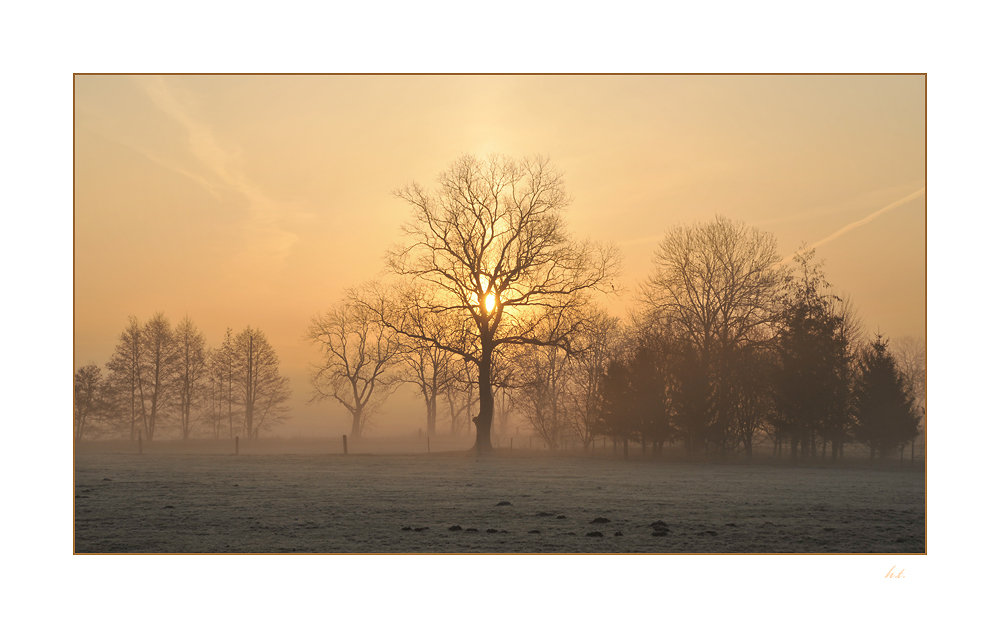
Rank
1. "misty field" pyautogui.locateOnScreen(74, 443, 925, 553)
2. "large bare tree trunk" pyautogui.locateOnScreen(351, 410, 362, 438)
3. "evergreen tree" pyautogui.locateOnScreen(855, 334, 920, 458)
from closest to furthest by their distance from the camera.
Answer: "misty field" pyautogui.locateOnScreen(74, 443, 925, 553), "evergreen tree" pyautogui.locateOnScreen(855, 334, 920, 458), "large bare tree trunk" pyautogui.locateOnScreen(351, 410, 362, 438)

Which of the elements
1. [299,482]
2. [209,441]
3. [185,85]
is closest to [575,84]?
[185,85]

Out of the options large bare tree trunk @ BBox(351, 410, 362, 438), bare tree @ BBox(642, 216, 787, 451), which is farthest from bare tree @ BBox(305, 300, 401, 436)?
bare tree @ BBox(642, 216, 787, 451)

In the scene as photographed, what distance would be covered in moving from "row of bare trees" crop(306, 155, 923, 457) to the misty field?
645cm

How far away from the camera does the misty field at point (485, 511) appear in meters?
14.9

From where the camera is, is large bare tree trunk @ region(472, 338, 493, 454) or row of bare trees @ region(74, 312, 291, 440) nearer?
row of bare trees @ region(74, 312, 291, 440)

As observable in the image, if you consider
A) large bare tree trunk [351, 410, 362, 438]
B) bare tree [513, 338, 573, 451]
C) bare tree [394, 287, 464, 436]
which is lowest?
large bare tree trunk [351, 410, 362, 438]

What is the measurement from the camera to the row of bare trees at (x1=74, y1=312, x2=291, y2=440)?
1241 inches

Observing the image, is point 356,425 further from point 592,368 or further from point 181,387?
point 592,368

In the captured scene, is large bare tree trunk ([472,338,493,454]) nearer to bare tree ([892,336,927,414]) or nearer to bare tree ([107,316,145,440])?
bare tree ([107,316,145,440])

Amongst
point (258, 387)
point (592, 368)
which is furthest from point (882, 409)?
point (258, 387)

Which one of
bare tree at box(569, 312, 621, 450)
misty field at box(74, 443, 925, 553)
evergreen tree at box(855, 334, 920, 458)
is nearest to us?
misty field at box(74, 443, 925, 553)

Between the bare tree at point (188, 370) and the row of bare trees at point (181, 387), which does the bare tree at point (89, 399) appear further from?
the bare tree at point (188, 370)

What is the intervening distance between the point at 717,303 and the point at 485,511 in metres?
23.5

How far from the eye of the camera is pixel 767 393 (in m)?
33.5
